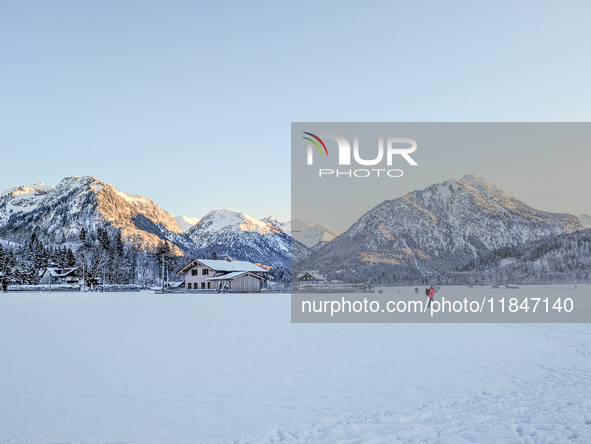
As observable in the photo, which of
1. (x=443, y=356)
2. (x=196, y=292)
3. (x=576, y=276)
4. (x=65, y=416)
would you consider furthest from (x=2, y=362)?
(x=576, y=276)

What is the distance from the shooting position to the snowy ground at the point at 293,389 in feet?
21.0

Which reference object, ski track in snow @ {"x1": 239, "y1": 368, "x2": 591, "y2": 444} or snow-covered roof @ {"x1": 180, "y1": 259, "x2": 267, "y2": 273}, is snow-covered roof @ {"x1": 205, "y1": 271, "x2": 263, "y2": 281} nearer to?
snow-covered roof @ {"x1": 180, "y1": 259, "x2": 267, "y2": 273}

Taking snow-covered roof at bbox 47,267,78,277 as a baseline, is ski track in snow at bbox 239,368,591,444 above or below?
below

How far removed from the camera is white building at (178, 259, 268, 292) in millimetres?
71938

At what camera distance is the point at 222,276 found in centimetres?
7431

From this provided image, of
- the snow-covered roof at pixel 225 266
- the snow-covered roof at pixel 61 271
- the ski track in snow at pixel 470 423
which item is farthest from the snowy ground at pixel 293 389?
the snow-covered roof at pixel 61 271

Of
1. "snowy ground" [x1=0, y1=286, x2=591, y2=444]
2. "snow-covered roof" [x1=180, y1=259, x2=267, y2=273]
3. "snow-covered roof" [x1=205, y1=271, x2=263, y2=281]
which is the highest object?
"snow-covered roof" [x1=180, y1=259, x2=267, y2=273]

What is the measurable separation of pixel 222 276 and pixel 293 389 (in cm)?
6701

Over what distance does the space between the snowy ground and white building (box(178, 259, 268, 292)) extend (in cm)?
5592

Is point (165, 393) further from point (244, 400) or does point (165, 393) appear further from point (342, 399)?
point (342, 399)

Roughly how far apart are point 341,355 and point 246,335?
5.60 metres

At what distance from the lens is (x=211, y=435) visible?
6.25m

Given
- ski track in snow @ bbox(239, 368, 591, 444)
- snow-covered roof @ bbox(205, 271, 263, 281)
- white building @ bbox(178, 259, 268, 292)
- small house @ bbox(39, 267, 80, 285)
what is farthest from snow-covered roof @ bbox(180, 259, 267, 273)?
ski track in snow @ bbox(239, 368, 591, 444)

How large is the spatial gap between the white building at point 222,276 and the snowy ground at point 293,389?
5592 cm
